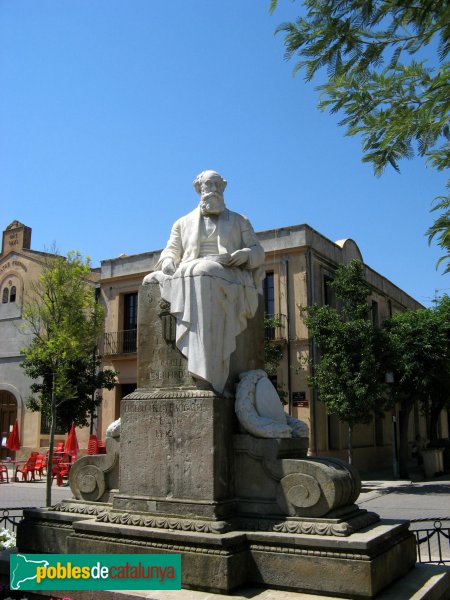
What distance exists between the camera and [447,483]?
19.5 meters

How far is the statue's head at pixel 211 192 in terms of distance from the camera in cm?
616

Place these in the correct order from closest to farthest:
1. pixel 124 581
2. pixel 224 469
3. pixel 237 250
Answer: pixel 124 581, pixel 224 469, pixel 237 250

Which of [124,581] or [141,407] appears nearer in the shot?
[124,581]

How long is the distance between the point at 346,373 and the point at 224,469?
43.5 ft

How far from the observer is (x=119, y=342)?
2534 cm

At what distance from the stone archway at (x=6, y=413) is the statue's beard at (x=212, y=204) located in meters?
24.0

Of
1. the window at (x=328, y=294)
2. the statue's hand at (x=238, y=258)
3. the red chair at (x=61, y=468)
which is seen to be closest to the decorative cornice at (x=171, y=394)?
the statue's hand at (x=238, y=258)

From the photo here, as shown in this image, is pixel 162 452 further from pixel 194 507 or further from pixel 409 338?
pixel 409 338

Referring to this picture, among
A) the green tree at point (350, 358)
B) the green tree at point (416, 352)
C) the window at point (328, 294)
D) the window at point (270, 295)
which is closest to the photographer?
the green tree at point (350, 358)

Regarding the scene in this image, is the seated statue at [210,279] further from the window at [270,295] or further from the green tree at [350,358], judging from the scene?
the window at [270,295]

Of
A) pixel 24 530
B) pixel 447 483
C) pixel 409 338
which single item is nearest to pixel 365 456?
pixel 447 483

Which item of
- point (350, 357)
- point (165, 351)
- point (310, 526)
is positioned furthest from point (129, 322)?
point (310, 526)

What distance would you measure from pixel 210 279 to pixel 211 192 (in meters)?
1.11

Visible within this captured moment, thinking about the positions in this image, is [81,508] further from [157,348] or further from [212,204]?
[212,204]
